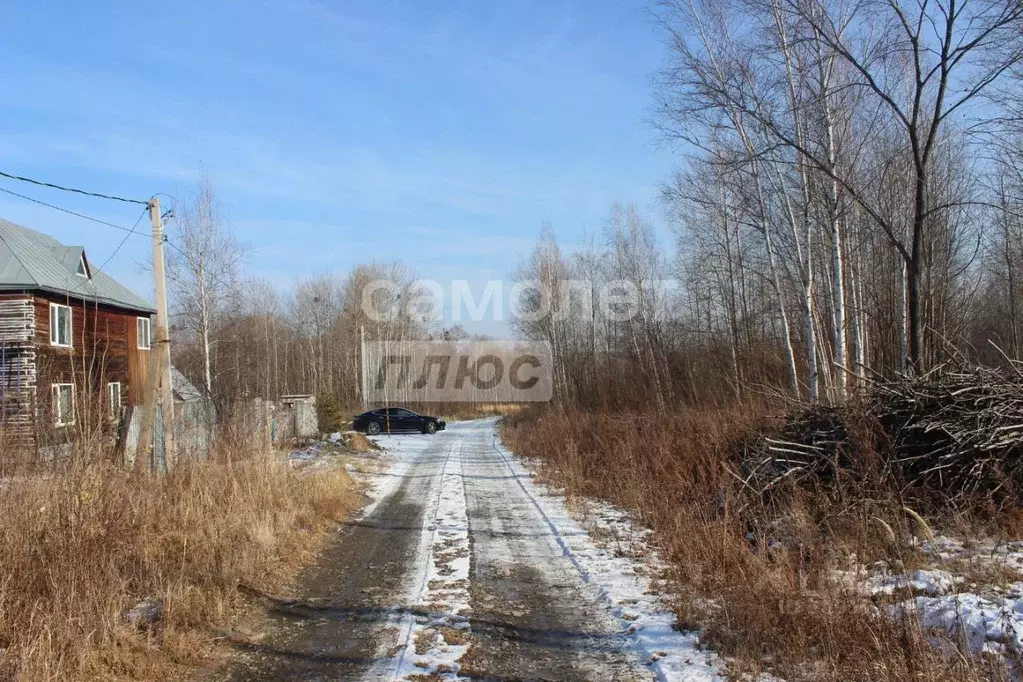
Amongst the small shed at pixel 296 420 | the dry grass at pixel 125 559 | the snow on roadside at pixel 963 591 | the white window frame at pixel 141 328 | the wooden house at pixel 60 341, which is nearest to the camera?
the snow on roadside at pixel 963 591

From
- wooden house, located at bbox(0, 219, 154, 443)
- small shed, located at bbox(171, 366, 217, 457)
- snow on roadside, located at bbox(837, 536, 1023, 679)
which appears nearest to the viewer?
snow on roadside, located at bbox(837, 536, 1023, 679)

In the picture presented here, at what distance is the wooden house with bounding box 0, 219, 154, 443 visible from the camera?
6297 millimetres

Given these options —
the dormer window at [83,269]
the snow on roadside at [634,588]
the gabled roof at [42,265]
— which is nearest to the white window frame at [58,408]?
the snow on roadside at [634,588]

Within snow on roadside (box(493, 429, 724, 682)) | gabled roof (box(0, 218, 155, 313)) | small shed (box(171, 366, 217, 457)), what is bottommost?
snow on roadside (box(493, 429, 724, 682))

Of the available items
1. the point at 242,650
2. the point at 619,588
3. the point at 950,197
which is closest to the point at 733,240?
the point at 950,197

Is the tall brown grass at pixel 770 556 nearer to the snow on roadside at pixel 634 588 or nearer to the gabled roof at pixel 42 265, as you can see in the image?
the snow on roadside at pixel 634 588

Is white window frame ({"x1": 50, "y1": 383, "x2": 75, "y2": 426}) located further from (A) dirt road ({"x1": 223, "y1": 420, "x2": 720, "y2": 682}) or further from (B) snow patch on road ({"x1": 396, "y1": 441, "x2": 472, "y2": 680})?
(B) snow patch on road ({"x1": 396, "y1": 441, "x2": 472, "y2": 680})

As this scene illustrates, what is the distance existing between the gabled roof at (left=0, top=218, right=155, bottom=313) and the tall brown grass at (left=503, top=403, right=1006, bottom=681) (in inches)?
711

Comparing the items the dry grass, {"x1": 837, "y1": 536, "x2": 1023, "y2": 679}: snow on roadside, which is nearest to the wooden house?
the dry grass

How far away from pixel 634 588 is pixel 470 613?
1495 millimetres

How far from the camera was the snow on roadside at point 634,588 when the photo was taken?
13.8 ft

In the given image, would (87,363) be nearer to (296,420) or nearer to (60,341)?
(296,420)

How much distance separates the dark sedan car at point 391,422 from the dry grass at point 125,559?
2497 centimetres

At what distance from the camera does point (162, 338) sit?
1199cm
